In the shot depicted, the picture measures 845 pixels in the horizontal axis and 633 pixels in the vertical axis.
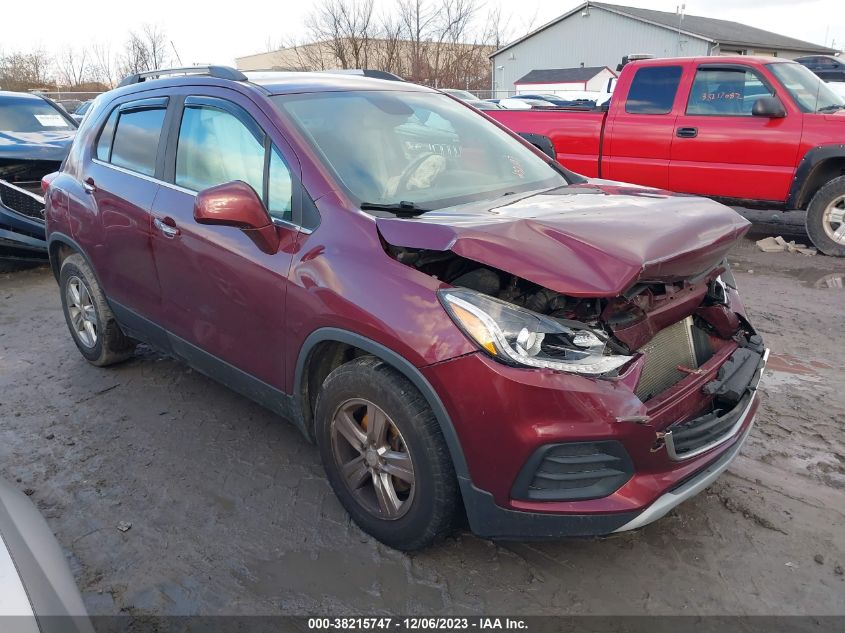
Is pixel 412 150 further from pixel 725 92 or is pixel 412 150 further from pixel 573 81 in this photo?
pixel 573 81

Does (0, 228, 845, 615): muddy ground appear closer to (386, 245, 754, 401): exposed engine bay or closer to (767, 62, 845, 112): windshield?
(386, 245, 754, 401): exposed engine bay

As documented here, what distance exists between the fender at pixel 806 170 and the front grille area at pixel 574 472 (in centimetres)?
599

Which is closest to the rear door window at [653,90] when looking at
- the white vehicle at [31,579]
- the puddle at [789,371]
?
the puddle at [789,371]

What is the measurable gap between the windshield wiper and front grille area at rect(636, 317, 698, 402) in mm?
1055

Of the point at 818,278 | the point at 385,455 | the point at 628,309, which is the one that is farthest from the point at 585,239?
the point at 818,278

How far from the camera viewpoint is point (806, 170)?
22.5 feet

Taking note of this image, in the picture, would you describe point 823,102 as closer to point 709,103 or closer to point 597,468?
point 709,103

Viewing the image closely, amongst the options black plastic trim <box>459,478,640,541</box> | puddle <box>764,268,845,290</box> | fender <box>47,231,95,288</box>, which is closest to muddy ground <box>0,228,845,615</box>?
black plastic trim <box>459,478,640,541</box>

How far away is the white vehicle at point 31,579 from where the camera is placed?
4.89 ft

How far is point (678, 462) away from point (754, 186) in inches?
229

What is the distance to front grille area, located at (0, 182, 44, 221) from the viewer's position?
683cm

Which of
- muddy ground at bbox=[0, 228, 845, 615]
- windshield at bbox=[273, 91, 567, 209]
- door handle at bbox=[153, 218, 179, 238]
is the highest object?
windshield at bbox=[273, 91, 567, 209]

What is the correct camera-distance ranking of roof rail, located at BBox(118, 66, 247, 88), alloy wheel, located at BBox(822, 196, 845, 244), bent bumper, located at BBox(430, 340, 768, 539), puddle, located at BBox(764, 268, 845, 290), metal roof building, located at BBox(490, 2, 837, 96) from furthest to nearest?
metal roof building, located at BBox(490, 2, 837, 96) < alloy wheel, located at BBox(822, 196, 845, 244) < puddle, located at BBox(764, 268, 845, 290) < roof rail, located at BBox(118, 66, 247, 88) < bent bumper, located at BBox(430, 340, 768, 539)

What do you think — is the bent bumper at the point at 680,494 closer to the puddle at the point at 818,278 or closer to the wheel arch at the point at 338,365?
the wheel arch at the point at 338,365
